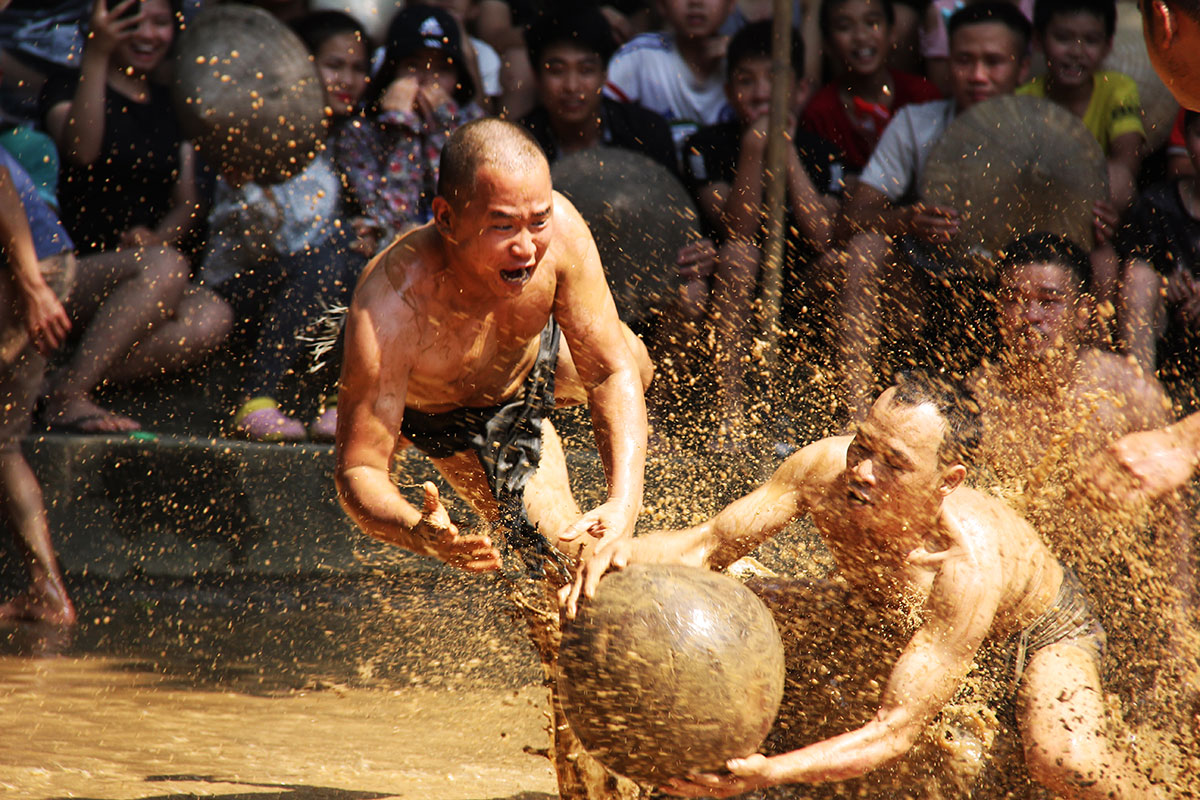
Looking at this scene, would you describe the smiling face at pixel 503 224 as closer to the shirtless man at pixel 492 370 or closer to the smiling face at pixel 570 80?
the shirtless man at pixel 492 370

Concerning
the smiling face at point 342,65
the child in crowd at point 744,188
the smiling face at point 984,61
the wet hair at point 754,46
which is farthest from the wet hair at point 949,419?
the smiling face at point 342,65

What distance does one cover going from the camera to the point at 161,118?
6059mm

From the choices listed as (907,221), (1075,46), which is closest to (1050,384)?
(907,221)

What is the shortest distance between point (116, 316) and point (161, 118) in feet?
3.20

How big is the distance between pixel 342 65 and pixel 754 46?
2.02 m

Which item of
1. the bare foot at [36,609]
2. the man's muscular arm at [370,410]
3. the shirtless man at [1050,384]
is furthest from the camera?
the bare foot at [36,609]

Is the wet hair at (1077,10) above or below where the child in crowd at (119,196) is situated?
above

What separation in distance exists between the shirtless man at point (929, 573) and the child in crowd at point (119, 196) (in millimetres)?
3468

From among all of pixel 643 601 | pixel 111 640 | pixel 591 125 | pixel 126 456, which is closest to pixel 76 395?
pixel 126 456

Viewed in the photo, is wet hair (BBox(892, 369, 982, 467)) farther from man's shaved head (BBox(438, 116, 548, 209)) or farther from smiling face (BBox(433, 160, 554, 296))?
man's shaved head (BBox(438, 116, 548, 209))

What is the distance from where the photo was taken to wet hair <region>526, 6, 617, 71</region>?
616 cm

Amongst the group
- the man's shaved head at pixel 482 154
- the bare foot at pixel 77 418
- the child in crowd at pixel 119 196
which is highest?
the man's shaved head at pixel 482 154

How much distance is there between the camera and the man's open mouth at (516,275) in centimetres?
316

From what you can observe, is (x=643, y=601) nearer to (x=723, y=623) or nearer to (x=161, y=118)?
(x=723, y=623)
